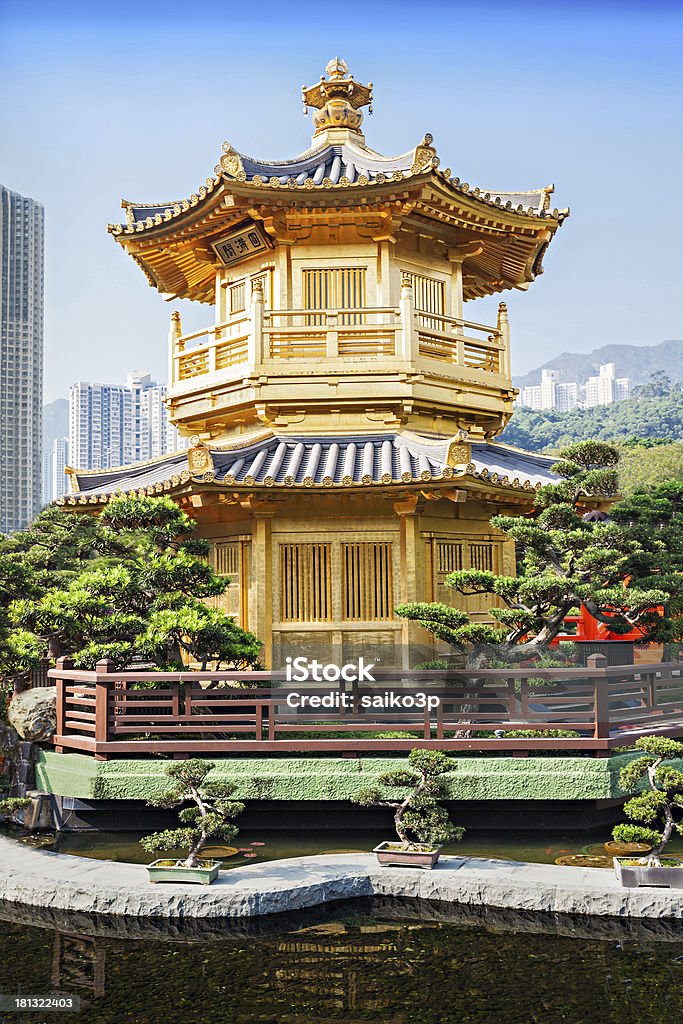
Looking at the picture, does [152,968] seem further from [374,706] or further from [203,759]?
[374,706]

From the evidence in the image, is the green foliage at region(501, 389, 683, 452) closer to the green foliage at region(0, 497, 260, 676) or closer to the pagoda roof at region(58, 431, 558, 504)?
the pagoda roof at region(58, 431, 558, 504)

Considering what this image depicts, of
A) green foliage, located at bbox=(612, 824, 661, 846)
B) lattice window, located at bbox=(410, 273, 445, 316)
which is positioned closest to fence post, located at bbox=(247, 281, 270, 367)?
lattice window, located at bbox=(410, 273, 445, 316)

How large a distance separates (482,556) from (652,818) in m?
6.35

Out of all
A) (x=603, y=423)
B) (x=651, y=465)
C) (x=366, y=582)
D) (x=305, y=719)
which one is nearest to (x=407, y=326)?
(x=366, y=582)

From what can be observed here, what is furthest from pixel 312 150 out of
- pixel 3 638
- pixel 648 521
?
pixel 3 638

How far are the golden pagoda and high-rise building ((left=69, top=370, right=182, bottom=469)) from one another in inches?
5517

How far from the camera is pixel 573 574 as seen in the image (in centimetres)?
1143

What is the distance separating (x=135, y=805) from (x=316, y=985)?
4494mm

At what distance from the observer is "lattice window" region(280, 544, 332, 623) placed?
44.0ft

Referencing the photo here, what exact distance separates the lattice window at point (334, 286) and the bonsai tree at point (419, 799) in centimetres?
794

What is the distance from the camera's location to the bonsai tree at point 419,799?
9.17m

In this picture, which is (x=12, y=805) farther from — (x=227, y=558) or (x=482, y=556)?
(x=482, y=556)

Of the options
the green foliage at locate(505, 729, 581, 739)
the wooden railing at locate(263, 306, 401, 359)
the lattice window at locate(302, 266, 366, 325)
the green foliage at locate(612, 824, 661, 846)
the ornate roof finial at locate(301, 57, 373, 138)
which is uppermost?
the ornate roof finial at locate(301, 57, 373, 138)

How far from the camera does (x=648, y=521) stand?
12336 millimetres
